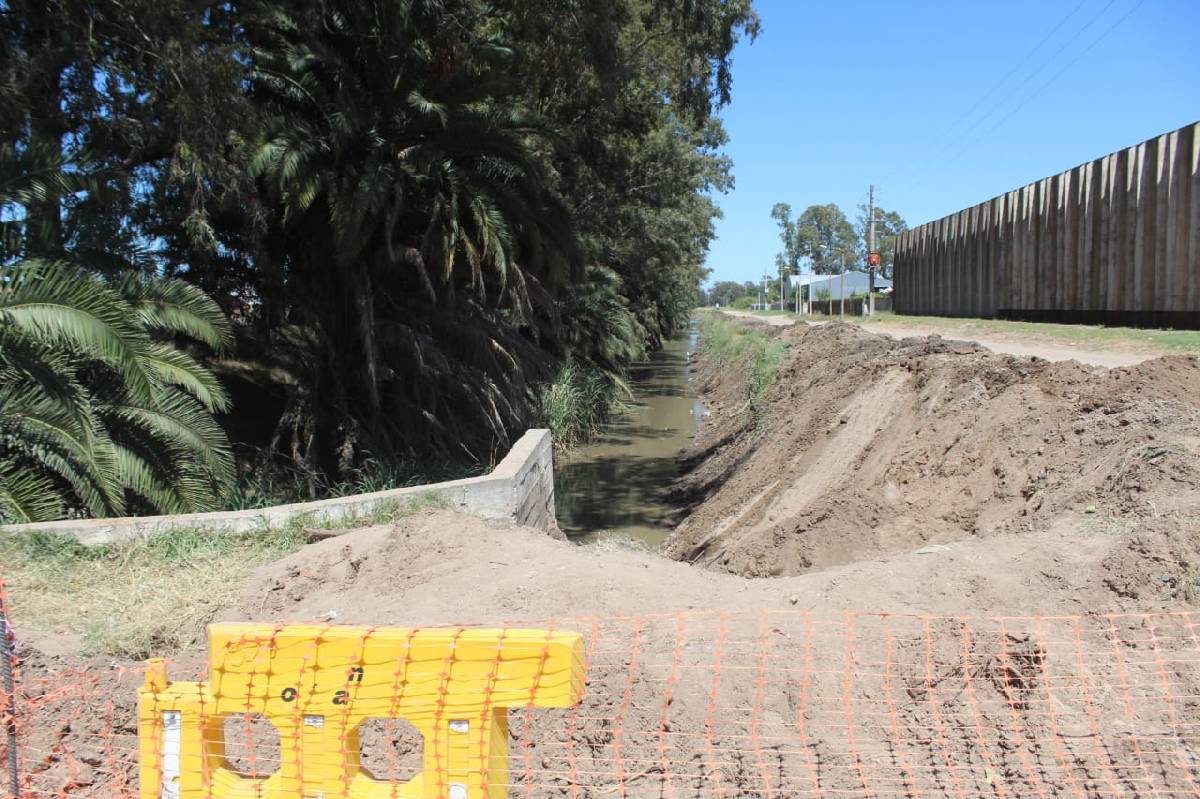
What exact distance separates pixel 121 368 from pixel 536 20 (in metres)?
6.94

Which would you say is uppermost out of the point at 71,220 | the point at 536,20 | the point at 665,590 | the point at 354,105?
the point at 536,20

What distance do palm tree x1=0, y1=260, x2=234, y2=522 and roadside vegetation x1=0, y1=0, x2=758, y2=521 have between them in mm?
27

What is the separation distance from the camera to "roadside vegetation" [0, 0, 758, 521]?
8.16m

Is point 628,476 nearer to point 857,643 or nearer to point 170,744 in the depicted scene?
point 857,643

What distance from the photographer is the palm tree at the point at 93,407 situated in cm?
709

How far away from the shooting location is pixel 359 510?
23.9 feet

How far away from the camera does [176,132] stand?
31.2 feet

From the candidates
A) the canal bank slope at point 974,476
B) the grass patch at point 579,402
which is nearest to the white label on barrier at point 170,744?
the canal bank slope at point 974,476

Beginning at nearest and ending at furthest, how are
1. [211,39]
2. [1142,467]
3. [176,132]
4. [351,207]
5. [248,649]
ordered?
[248,649] → [1142,467] → [176,132] → [211,39] → [351,207]

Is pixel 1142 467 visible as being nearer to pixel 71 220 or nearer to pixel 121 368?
pixel 121 368

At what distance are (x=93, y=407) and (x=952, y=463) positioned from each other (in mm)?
8144

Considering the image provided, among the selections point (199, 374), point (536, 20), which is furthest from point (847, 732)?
point (536, 20)

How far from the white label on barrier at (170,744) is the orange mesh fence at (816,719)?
51cm

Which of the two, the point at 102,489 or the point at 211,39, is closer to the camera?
the point at 102,489
